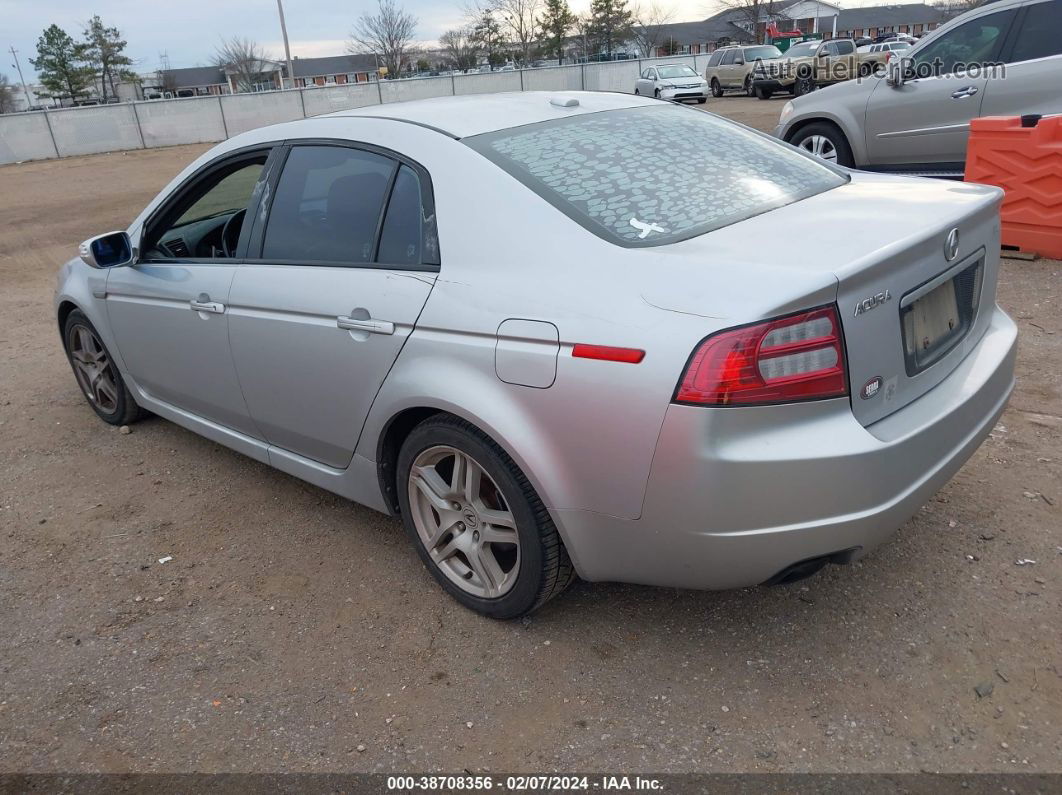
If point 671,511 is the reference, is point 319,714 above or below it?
below

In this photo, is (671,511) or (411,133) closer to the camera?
(671,511)

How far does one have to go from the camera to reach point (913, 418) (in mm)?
2371

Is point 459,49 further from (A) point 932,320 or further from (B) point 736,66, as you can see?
(A) point 932,320

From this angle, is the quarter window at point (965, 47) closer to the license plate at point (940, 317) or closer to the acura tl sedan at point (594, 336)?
the acura tl sedan at point (594, 336)

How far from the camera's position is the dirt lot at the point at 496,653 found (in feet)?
7.72

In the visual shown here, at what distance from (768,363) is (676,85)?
2885cm

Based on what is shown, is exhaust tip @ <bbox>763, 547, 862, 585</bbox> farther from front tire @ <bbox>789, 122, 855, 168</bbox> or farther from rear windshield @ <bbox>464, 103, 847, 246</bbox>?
front tire @ <bbox>789, 122, 855, 168</bbox>

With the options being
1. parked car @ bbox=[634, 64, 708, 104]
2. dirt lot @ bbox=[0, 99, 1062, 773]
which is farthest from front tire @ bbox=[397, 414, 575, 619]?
parked car @ bbox=[634, 64, 708, 104]

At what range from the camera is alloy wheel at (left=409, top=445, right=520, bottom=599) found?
274cm

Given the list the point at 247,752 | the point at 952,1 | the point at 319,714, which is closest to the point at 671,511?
the point at 319,714

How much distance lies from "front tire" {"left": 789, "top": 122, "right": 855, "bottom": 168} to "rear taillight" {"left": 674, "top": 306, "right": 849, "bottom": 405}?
7.21 metres

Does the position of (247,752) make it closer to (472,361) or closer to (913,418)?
(472,361)

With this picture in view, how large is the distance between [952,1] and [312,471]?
3669 inches

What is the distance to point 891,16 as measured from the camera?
8331 centimetres
